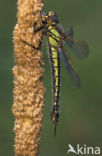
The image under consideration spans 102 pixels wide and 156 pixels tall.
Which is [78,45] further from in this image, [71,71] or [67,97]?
[67,97]

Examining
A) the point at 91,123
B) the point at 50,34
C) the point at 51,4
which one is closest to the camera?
the point at 50,34

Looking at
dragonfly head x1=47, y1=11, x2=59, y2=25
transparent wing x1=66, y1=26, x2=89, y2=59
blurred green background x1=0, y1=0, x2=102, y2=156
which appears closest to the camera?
dragonfly head x1=47, y1=11, x2=59, y2=25

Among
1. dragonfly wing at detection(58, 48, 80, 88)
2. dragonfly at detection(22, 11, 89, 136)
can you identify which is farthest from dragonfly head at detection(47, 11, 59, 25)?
dragonfly wing at detection(58, 48, 80, 88)

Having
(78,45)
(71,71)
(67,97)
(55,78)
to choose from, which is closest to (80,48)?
(78,45)

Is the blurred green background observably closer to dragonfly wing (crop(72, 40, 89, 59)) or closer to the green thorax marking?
dragonfly wing (crop(72, 40, 89, 59))

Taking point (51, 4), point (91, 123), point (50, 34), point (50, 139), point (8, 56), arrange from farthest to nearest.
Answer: point (51, 4) < point (8, 56) < point (91, 123) < point (50, 139) < point (50, 34)

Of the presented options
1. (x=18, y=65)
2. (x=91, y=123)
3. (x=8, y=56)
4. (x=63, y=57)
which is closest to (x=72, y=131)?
(x=91, y=123)

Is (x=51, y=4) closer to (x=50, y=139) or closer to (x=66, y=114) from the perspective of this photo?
(x=66, y=114)
